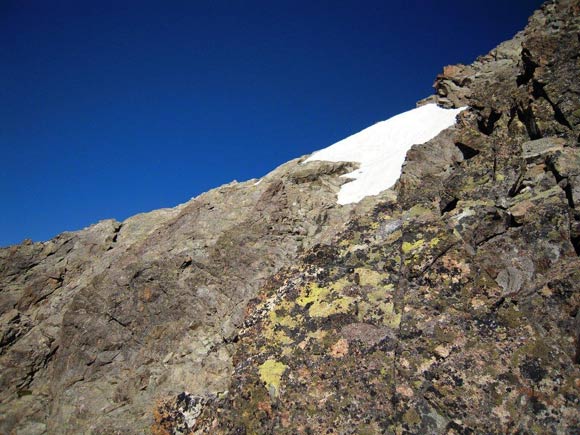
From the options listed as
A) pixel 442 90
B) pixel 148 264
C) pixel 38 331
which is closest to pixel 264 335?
pixel 148 264

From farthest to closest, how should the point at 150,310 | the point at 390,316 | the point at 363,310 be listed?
the point at 150,310 < the point at 363,310 < the point at 390,316

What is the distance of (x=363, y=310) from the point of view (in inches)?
537

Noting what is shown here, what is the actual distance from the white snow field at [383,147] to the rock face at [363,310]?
2620 millimetres

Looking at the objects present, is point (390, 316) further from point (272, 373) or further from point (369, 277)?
point (272, 373)

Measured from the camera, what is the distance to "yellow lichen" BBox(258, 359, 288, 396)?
12.4 metres

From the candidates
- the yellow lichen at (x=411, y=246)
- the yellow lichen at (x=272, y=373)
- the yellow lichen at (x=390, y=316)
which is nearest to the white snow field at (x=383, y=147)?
the yellow lichen at (x=411, y=246)

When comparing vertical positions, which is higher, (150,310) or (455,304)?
(150,310)

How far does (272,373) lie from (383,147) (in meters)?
30.1

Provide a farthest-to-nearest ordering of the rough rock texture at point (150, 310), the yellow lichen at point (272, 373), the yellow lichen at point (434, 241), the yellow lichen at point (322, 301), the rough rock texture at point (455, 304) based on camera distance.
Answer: the rough rock texture at point (150, 310)
the yellow lichen at point (322, 301)
the yellow lichen at point (434, 241)
the yellow lichen at point (272, 373)
the rough rock texture at point (455, 304)

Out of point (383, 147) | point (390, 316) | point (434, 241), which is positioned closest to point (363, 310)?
point (390, 316)

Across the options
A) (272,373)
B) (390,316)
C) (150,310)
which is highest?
(150,310)

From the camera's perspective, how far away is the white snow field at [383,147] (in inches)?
1101

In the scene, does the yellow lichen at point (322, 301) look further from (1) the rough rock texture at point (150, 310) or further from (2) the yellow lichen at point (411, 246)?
(1) the rough rock texture at point (150, 310)

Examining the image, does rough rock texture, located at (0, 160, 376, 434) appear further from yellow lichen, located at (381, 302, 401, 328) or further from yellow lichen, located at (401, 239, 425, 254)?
yellow lichen, located at (381, 302, 401, 328)
